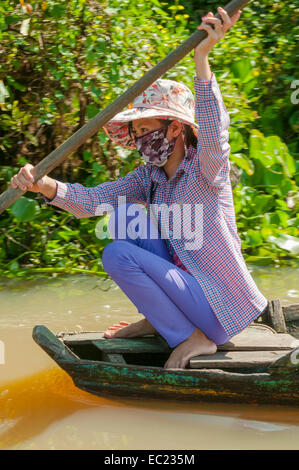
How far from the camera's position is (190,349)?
2.97m

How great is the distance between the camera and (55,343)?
3.01 metres

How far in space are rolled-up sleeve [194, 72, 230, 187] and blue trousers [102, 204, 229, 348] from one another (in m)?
0.43

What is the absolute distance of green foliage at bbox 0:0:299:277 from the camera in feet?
16.6

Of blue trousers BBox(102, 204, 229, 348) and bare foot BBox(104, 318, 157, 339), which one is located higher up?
blue trousers BBox(102, 204, 229, 348)

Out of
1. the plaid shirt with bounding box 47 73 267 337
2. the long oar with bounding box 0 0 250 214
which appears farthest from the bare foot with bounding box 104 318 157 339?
the long oar with bounding box 0 0 250 214

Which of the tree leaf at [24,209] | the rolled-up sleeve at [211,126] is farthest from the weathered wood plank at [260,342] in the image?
the tree leaf at [24,209]

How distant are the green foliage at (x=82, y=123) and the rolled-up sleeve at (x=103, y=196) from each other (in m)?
1.53

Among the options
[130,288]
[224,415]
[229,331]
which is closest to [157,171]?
[130,288]

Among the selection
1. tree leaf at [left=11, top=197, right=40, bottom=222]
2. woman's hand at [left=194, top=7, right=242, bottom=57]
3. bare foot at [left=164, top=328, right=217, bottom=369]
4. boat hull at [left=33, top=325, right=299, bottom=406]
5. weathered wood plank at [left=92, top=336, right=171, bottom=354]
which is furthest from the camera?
tree leaf at [left=11, top=197, right=40, bottom=222]

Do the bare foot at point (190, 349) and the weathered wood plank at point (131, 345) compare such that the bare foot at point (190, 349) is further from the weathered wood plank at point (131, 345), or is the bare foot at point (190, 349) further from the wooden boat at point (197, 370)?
the weathered wood plank at point (131, 345)

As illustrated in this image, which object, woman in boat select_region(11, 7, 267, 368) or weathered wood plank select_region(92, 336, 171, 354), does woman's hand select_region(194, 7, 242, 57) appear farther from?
weathered wood plank select_region(92, 336, 171, 354)

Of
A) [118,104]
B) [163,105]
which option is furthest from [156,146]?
[118,104]

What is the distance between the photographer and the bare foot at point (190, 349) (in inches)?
116

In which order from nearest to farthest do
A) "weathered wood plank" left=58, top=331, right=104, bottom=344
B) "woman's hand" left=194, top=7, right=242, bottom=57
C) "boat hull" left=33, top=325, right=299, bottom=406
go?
"woman's hand" left=194, top=7, right=242, bottom=57 → "boat hull" left=33, top=325, right=299, bottom=406 → "weathered wood plank" left=58, top=331, right=104, bottom=344
